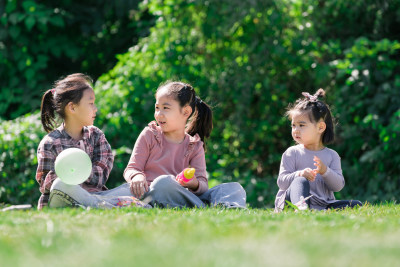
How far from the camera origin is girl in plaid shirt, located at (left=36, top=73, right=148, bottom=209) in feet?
16.4

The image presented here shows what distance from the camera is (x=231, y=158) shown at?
8828 millimetres

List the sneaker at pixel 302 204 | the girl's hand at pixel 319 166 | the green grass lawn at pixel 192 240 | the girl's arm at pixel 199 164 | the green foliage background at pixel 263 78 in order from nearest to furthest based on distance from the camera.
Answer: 1. the green grass lawn at pixel 192 240
2. the sneaker at pixel 302 204
3. the girl's hand at pixel 319 166
4. the girl's arm at pixel 199 164
5. the green foliage background at pixel 263 78

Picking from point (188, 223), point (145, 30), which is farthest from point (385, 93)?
point (188, 223)

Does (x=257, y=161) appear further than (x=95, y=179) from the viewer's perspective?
Yes

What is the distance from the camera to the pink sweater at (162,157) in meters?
5.36

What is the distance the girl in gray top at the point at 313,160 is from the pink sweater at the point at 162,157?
2.36 feet

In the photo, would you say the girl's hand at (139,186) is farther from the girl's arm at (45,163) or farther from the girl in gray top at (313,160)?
the girl in gray top at (313,160)

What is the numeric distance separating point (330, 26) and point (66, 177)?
5444 mm

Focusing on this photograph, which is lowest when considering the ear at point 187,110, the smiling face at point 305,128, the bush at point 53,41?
the smiling face at point 305,128

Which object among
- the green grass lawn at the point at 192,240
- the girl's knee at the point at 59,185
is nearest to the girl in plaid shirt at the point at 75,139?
the girl's knee at the point at 59,185

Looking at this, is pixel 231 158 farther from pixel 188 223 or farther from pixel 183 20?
pixel 188 223

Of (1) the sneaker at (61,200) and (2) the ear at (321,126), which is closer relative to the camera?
(1) the sneaker at (61,200)

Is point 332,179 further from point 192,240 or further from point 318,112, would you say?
point 192,240

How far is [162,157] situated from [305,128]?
4.18ft
